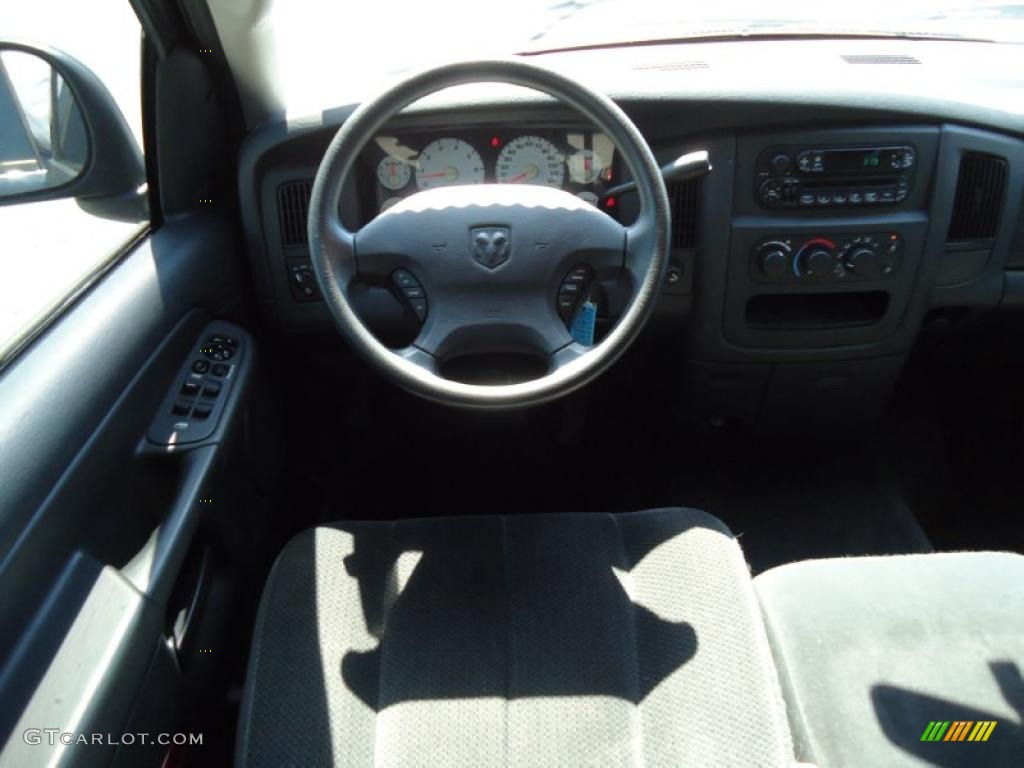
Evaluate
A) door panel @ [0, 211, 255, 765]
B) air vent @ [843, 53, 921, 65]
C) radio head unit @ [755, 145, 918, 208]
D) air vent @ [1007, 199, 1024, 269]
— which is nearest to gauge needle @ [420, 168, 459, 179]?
door panel @ [0, 211, 255, 765]

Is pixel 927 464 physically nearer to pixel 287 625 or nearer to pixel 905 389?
pixel 905 389

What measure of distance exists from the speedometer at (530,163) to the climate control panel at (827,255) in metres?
0.49

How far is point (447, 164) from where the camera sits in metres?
1.87

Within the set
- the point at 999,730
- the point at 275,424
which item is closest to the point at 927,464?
the point at 999,730

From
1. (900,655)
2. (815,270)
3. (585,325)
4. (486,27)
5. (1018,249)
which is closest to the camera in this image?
(900,655)

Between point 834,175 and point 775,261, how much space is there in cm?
22

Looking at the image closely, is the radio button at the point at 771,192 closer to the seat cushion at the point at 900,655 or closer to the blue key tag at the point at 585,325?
the blue key tag at the point at 585,325

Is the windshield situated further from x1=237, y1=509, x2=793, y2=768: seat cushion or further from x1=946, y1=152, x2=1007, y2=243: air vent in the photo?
x1=237, y1=509, x2=793, y2=768: seat cushion

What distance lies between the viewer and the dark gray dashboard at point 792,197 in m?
1.83

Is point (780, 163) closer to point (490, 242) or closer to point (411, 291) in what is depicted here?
point (490, 242)

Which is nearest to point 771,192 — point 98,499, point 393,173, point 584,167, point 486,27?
point 584,167

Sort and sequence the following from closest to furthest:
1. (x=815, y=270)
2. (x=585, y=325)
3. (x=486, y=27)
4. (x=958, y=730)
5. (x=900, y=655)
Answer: (x=958, y=730) → (x=900, y=655) → (x=585, y=325) → (x=815, y=270) → (x=486, y=27)

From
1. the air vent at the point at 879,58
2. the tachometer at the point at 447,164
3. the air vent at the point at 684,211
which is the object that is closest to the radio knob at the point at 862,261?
the air vent at the point at 684,211

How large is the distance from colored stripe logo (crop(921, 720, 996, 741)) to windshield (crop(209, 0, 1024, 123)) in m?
1.56
